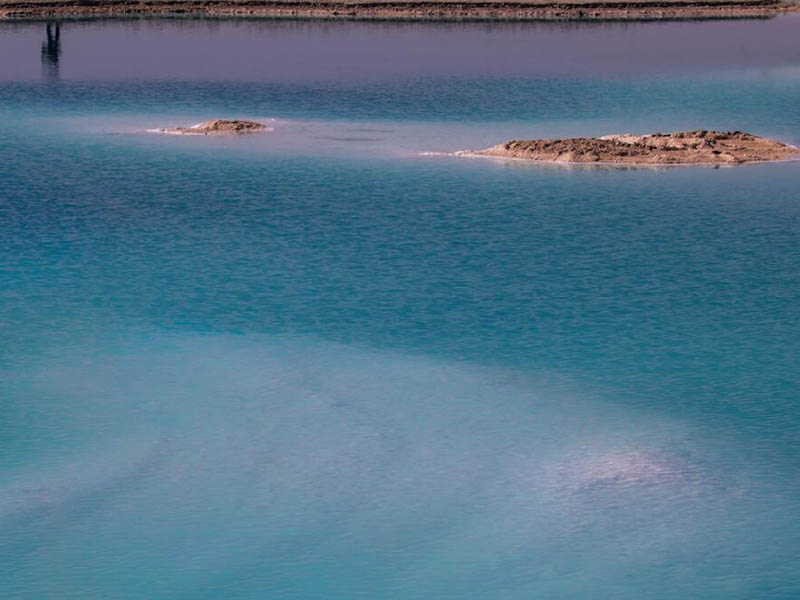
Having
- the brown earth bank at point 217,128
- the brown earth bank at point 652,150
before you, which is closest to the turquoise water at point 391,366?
the brown earth bank at point 652,150

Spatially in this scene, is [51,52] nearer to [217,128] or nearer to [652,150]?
[217,128]

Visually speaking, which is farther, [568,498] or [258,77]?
[258,77]

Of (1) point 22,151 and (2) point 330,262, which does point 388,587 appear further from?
(1) point 22,151

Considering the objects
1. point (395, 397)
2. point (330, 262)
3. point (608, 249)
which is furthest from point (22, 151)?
point (395, 397)

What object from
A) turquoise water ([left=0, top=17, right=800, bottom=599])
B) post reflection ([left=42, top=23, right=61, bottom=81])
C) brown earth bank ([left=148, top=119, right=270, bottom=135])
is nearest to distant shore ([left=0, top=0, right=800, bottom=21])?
post reflection ([left=42, top=23, right=61, bottom=81])

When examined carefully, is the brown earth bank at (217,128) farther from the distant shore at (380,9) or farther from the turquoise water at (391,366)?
the distant shore at (380,9)

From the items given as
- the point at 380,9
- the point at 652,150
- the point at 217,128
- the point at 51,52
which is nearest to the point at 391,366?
the point at 652,150

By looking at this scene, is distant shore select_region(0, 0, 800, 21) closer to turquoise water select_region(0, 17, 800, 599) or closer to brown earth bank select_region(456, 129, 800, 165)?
turquoise water select_region(0, 17, 800, 599)
